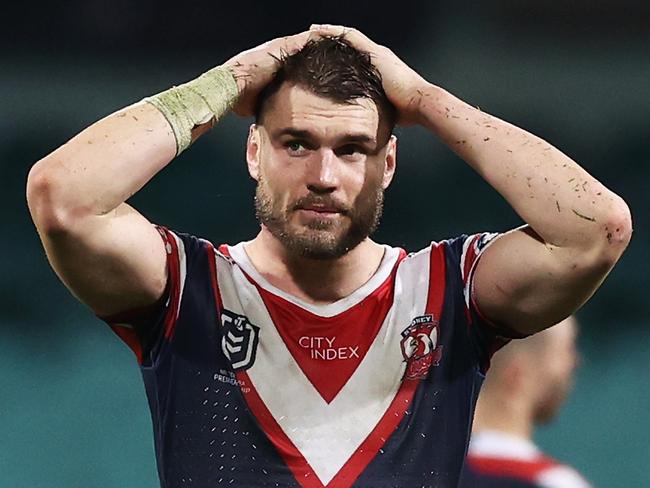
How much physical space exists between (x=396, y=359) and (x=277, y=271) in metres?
0.27

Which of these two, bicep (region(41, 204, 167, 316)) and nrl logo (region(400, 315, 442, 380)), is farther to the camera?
nrl logo (region(400, 315, 442, 380))

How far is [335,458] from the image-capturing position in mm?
2307

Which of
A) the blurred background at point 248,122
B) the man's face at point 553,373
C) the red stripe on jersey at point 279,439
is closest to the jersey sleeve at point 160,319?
the red stripe on jersey at point 279,439

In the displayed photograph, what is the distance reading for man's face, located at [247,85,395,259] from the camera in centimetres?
231

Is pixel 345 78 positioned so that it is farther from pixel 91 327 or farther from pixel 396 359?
pixel 91 327

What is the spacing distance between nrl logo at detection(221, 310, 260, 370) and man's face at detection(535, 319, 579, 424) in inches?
33.3

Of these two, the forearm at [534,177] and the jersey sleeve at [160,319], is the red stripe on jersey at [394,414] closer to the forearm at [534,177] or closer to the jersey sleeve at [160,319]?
the forearm at [534,177]

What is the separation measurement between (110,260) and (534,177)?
717 mm

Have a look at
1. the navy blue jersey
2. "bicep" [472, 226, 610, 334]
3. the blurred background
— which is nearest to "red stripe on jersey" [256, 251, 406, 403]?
the navy blue jersey

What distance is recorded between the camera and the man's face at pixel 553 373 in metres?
2.97

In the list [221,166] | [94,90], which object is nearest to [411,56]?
[221,166]

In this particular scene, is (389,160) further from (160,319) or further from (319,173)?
(160,319)

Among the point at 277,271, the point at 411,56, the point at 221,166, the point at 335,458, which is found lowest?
the point at 335,458

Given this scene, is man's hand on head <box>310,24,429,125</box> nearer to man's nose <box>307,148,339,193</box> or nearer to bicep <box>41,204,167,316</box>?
man's nose <box>307,148,339,193</box>
